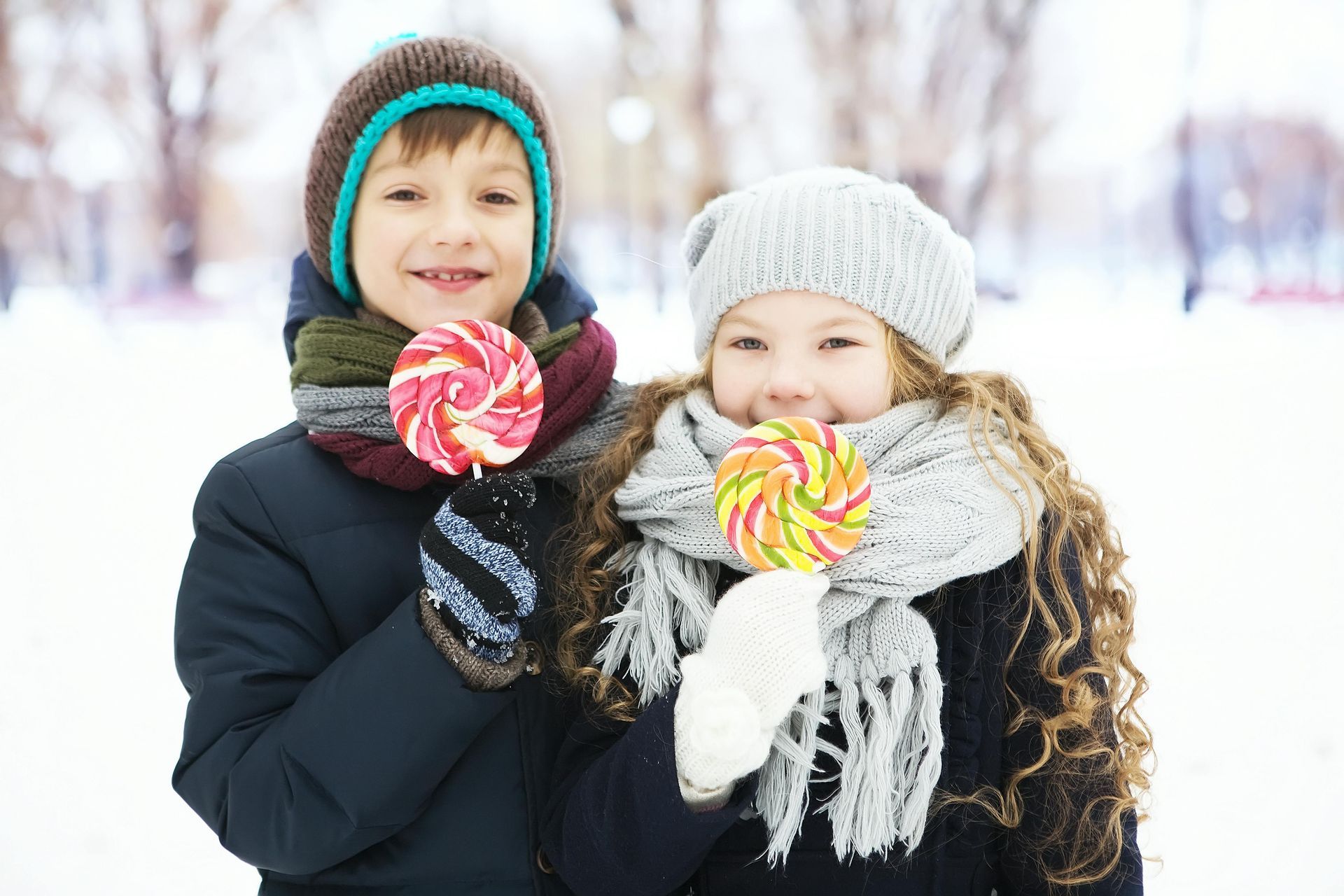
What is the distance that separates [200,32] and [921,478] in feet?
9.97

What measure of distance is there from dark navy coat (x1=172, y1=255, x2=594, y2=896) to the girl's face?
1.47 ft

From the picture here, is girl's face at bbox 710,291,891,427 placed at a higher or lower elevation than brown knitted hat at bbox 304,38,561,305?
lower

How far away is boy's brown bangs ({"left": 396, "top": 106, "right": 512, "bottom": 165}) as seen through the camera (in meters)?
1.89

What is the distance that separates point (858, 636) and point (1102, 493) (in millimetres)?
1940

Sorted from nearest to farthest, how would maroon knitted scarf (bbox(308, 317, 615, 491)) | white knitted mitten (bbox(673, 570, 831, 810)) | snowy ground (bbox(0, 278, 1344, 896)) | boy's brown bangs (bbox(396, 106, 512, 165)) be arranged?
1. white knitted mitten (bbox(673, 570, 831, 810))
2. maroon knitted scarf (bbox(308, 317, 615, 491))
3. boy's brown bangs (bbox(396, 106, 512, 165))
4. snowy ground (bbox(0, 278, 1344, 896))

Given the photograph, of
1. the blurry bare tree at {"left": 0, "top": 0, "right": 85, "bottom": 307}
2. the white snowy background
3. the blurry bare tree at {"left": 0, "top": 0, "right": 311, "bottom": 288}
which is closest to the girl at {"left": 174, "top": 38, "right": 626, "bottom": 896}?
the white snowy background

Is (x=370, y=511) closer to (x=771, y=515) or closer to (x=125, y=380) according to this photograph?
(x=771, y=515)

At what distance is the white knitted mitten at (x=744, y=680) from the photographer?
144cm

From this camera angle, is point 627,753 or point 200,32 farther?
point 200,32

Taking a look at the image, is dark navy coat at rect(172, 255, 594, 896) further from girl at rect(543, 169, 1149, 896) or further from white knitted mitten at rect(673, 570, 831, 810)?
white knitted mitten at rect(673, 570, 831, 810)

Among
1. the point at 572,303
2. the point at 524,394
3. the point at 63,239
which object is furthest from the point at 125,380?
the point at 524,394

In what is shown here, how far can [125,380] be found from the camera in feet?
12.4

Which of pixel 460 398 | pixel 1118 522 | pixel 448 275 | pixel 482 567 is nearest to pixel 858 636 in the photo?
pixel 482 567

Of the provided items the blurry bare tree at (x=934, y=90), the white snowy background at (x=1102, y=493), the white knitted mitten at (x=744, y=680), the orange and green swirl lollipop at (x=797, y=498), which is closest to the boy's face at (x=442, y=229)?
the orange and green swirl lollipop at (x=797, y=498)
